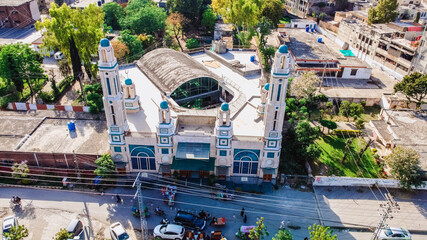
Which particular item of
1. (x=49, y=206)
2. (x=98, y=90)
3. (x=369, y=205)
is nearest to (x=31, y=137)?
(x=49, y=206)

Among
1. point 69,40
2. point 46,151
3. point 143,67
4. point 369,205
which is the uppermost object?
point 69,40

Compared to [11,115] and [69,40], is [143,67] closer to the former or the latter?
[69,40]

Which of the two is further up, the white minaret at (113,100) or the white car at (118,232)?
the white minaret at (113,100)

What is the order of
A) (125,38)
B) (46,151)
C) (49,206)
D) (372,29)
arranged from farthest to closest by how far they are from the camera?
(372,29) → (125,38) → (46,151) → (49,206)

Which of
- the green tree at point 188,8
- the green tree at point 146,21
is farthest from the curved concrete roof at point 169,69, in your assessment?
the green tree at point 188,8

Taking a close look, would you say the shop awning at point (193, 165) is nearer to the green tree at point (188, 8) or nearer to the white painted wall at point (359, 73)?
the white painted wall at point (359, 73)

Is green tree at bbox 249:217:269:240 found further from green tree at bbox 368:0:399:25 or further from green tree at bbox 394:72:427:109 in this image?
green tree at bbox 368:0:399:25
